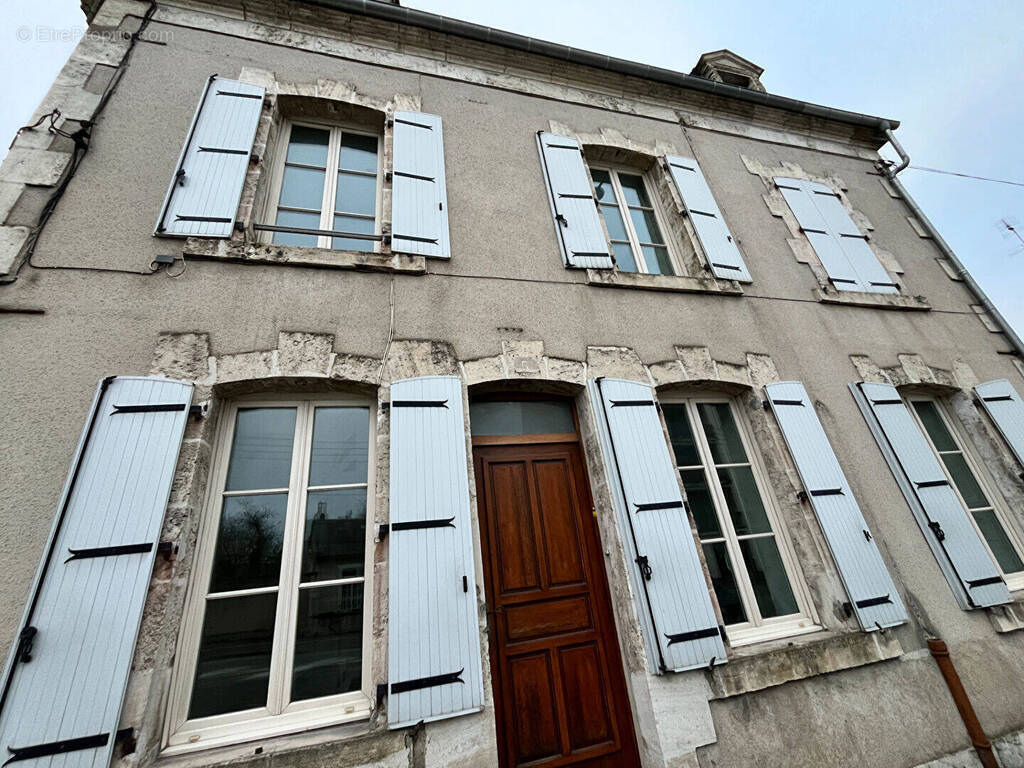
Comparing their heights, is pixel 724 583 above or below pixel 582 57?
below

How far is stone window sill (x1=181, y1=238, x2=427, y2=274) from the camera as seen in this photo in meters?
2.40

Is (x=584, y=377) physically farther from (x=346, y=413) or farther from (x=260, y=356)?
(x=260, y=356)

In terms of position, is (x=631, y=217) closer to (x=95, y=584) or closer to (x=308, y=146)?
(x=308, y=146)

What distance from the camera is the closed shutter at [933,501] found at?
8.89ft

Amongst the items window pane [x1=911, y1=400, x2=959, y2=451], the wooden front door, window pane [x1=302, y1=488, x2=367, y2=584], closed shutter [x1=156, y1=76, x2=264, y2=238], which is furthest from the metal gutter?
window pane [x1=302, y1=488, x2=367, y2=584]

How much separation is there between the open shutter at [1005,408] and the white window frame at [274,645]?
496 centimetres

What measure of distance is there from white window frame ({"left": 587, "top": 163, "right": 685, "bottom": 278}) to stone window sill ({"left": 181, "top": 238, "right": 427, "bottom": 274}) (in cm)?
176

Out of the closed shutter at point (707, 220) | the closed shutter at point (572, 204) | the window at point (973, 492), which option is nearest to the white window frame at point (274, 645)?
the closed shutter at point (572, 204)

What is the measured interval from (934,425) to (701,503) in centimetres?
265

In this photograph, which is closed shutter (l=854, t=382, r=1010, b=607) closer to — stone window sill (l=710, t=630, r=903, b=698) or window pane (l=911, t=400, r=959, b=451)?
window pane (l=911, t=400, r=959, b=451)

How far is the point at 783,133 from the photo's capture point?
4883 millimetres

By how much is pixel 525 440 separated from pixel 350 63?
11.6ft

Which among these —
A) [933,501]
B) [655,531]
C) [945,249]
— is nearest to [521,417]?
[655,531]

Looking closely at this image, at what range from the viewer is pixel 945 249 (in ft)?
14.6
